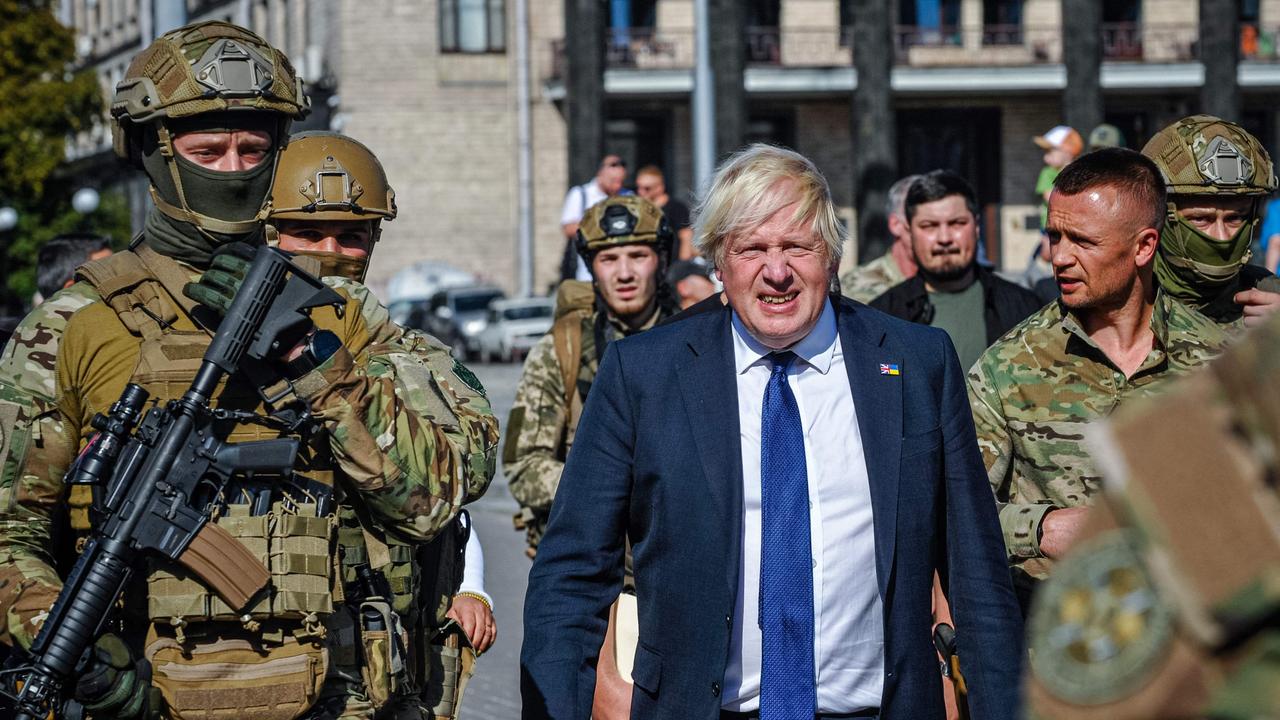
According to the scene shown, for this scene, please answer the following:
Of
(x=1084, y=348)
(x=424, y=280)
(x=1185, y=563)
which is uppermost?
(x=1185, y=563)

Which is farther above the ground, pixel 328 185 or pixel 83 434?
pixel 328 185

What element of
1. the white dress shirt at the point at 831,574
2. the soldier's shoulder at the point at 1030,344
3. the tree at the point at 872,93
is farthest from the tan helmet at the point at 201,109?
→ the tree at the point at 872,93

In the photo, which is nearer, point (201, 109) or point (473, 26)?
point (201, 109)

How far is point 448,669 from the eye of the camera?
4.35m

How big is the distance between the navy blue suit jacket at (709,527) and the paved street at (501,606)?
399 centimetres

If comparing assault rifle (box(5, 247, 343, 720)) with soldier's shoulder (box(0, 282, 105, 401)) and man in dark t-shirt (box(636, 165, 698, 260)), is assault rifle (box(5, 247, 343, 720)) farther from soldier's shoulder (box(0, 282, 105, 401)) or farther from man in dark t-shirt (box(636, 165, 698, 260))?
man in dark t-shirt (box(636, 165, 698, 260))

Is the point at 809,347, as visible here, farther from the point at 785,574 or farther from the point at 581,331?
the point at 581,331

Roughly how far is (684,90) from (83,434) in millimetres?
39012

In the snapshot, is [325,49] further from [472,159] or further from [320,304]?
[320,304]

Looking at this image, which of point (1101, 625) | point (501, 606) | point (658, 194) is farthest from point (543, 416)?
point (658, 194)

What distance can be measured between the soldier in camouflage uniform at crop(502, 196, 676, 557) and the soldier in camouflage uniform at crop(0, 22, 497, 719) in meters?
2.50

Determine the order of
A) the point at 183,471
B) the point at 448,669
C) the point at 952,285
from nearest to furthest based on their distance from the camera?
the point at 183,471 < the point at 448,669 < the point at 952,285

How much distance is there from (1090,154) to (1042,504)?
3.02ft

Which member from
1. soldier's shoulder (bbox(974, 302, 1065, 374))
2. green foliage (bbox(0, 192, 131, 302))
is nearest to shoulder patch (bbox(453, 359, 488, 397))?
soldier's shoulder (bbox(974, 302, 1065, 374))
